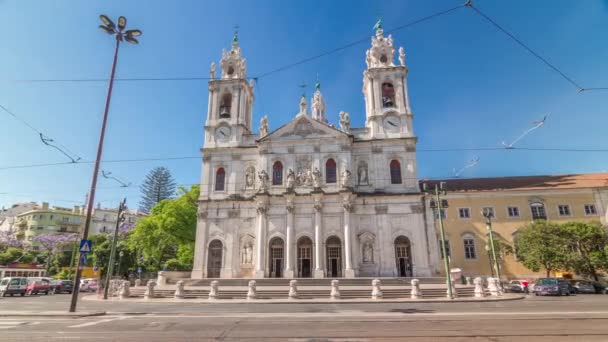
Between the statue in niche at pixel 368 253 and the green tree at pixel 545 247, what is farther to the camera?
the green tree at pixel 545 247

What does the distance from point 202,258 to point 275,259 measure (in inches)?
257

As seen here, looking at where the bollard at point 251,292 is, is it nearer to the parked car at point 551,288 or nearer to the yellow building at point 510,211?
the parked car at point 551,288

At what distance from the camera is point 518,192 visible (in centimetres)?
3666

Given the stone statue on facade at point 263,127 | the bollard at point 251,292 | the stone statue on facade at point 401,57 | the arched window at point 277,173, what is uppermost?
the stone statue on facade at point 401,57

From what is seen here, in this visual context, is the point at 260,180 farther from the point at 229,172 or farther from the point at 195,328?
the point at 195,328

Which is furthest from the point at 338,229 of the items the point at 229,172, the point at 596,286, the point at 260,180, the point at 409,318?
the point at 596,286

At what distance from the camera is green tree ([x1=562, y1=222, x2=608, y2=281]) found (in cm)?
2966

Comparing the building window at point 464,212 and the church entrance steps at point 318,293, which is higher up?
the building window at point 464,212

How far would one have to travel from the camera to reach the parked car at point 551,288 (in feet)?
75.7

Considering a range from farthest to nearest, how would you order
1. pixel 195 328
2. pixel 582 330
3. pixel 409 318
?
1. pixel 409 318
2. pixel 195 328
3. pixel 582 330

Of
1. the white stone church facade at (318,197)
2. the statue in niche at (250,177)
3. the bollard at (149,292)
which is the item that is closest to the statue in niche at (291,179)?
the white stone church facade at (318,197)

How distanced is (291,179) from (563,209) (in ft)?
94.9

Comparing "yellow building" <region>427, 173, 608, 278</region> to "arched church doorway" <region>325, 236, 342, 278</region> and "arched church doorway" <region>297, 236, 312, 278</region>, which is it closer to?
"arched church doorway" <region>325, 236, 342, 278</region>

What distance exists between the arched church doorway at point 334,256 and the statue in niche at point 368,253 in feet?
6.76
